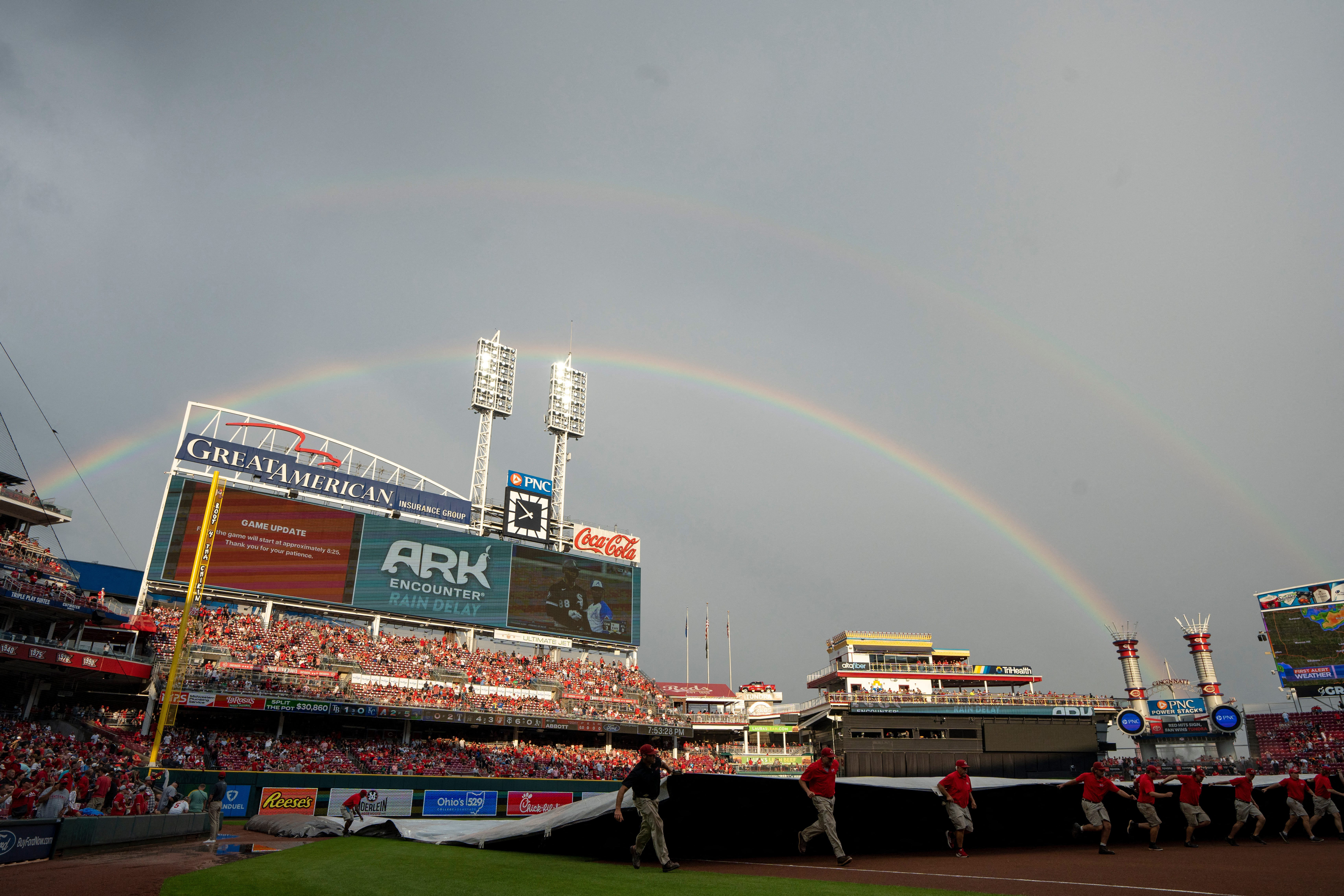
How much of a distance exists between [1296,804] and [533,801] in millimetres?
30608

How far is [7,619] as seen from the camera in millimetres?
34875

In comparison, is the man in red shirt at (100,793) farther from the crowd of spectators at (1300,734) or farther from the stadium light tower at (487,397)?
the crowd of spectators at (1300,734)

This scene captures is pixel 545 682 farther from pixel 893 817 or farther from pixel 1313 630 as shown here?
pixel 1313 630

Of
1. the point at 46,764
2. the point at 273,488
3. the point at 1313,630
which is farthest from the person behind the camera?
the point at 1313,630

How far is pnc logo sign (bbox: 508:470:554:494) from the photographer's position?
55.1 metres


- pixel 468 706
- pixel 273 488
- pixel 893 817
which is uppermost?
pixel 273 488

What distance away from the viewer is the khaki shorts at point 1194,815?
42.2ft

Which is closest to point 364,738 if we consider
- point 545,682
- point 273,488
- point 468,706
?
point 468,706

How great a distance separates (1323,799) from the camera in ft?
46.4

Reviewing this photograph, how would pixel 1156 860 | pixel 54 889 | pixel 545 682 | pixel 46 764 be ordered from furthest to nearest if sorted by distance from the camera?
pixel 545 682 → pixel 46 764 → pixel 1156 860 → pixel 54 889

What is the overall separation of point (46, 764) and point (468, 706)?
76.3 feet

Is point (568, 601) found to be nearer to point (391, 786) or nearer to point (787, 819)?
point (391, 786)

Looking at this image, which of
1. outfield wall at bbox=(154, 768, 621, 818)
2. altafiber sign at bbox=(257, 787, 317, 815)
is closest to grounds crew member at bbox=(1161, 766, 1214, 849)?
outfield wall at bbox=(154, 768, 621, 818)

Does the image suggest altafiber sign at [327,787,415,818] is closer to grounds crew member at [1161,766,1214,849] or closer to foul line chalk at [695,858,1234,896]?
foul line chalk at [695,858,1234,896]
